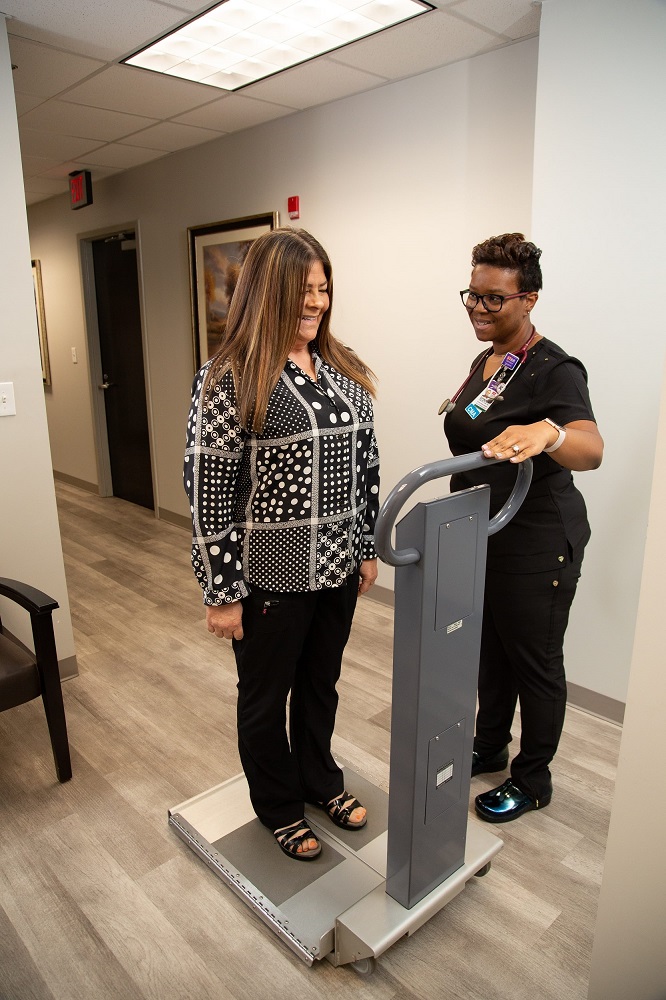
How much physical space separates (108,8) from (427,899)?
2.91 m

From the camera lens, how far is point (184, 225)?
4.50 metres

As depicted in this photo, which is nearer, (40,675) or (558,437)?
(558,437)

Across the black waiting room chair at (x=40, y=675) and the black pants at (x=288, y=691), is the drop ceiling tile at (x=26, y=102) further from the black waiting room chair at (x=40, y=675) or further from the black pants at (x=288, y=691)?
the black pants at (x=288, y=691)

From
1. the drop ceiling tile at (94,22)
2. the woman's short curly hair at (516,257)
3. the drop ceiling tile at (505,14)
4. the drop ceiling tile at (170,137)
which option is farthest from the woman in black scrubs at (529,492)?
the drop ceiling tile at (170,137)

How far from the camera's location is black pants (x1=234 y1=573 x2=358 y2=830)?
1662mm

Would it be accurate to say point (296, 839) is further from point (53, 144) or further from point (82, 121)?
point (53, 144)

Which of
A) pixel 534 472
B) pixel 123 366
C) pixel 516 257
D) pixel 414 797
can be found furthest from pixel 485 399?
pixel 123 366

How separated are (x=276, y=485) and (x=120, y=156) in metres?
3.85

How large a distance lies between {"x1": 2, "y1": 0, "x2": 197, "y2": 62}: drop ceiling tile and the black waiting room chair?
6.56 ft

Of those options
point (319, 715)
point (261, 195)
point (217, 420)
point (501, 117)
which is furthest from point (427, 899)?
point (261, 195)

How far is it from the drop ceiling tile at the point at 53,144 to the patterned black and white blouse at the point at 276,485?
3.24 metres

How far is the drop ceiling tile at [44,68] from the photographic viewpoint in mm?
2709

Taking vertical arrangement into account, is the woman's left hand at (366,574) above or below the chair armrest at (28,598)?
above

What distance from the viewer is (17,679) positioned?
6.93ft
